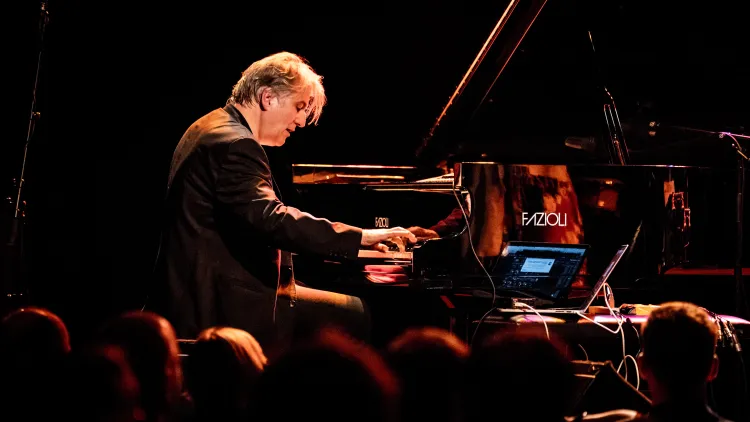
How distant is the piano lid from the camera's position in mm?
6293

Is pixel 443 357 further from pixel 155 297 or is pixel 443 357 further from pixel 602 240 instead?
pixel 602 240

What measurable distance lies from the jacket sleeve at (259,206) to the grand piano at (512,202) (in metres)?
0.73

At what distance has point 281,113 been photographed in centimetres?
373

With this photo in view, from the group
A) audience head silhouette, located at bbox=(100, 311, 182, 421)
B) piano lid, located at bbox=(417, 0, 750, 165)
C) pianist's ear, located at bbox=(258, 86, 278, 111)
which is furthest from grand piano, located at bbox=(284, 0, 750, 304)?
audience head silhouette, located at bbox=(100, 311, 182, 421)

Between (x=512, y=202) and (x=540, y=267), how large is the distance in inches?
15.9

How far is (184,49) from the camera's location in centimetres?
664

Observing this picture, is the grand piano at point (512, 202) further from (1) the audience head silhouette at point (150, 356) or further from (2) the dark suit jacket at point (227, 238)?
(1) the audience head silhouette at point (150, 356)

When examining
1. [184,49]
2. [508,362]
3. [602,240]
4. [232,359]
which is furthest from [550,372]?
[184,49]

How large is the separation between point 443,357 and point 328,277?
2901 millimetres

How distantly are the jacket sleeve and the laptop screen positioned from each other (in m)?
0.98

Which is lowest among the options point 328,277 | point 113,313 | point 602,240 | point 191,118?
point 113,313

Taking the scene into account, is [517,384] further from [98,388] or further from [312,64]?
Result: [312,64]

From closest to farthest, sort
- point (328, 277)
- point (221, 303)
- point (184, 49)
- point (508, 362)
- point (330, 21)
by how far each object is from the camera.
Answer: point (508, 362), point (221, 303), point (328, 277), point (184, 49), point (330, 21)

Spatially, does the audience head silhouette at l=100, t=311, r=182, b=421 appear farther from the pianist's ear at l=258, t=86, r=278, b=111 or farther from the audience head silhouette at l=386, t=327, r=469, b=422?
the pianist's ear at l=258, t=86, r=278, b=111
